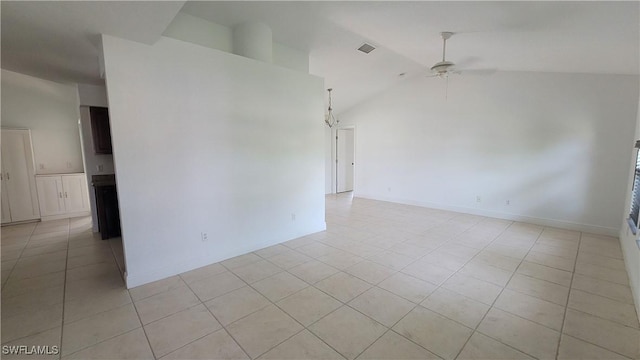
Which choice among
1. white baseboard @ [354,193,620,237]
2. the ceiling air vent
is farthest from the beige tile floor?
the ceiling air vent

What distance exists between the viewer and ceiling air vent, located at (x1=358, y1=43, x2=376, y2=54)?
4.50 metres

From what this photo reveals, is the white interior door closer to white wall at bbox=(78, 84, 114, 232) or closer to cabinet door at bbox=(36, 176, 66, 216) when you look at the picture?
white wall at bbox=(78, 84, 114, 232)

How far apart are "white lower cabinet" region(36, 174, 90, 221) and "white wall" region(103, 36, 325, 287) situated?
459 cm

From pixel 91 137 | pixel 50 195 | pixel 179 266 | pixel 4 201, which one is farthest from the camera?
pixel 50 195

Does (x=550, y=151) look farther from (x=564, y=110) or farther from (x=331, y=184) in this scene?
(x=331, y=184)

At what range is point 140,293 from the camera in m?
2.72

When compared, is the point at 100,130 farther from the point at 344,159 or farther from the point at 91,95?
the point at 344,159

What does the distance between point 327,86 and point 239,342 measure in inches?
211

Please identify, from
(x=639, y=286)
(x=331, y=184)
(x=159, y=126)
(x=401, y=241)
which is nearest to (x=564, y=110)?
(x=639, y=286)

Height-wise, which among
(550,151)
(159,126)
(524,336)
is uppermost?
(159,126)

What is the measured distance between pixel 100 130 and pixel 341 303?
16.3 ft

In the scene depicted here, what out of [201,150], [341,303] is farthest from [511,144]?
[201,150]

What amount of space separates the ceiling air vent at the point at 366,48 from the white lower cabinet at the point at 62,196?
21.7 ft

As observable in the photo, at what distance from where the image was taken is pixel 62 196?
18.7ft
